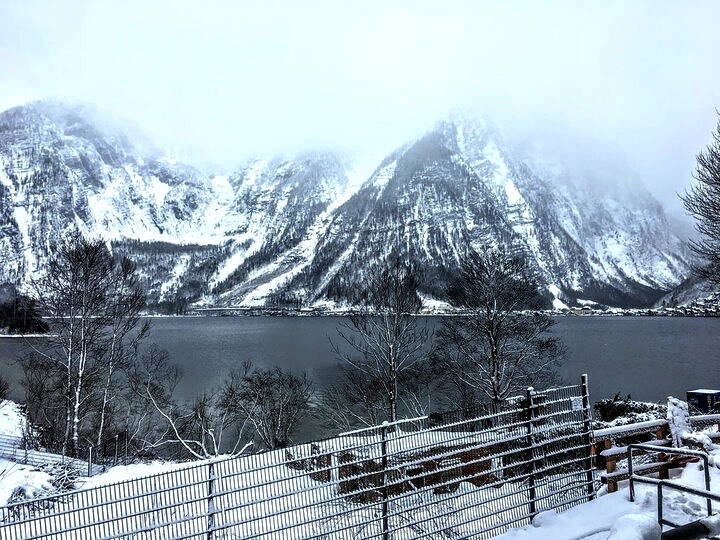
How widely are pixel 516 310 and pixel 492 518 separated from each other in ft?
58.4

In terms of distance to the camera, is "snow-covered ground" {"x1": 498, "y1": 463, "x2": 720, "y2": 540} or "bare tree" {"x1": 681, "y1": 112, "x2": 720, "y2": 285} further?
"bare tree" {"x1": 681, "y1": 112, "x2": 720, "y2": 285}

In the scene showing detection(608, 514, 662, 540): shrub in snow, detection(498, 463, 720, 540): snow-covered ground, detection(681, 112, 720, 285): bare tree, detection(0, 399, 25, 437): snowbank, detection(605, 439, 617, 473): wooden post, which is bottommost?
detection(0, 399, 25, 437): snowbank

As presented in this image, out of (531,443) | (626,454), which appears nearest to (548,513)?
(531,443)

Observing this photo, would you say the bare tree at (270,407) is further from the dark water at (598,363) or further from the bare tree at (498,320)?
the dark water at (598,363)

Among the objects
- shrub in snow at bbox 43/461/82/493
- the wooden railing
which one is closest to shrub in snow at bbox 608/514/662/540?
the wooden railing

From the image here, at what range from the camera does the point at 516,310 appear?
25.2 metres

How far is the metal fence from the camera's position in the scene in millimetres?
6156

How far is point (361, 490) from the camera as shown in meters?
6.57

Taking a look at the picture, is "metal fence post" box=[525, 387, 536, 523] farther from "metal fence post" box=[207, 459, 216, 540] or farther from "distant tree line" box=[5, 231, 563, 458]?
"distant tree line" box=[5, 231, 563, 458]

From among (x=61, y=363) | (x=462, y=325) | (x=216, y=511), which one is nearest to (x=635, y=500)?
(x=216, y=511)

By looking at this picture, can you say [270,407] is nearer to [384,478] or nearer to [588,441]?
[588,441]

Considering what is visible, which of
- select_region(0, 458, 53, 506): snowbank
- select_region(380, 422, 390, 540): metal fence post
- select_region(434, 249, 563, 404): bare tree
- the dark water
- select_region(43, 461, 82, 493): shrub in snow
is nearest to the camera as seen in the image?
select_region(380, 422, 390, 540): metal fence post

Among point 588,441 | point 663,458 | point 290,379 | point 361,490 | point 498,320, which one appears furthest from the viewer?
point 290,379

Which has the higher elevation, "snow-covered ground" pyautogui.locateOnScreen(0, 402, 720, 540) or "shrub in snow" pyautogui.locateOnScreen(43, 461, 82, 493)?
"snow-covered ground" pyautogui.locateOnScreen(0, 402, 720, 540)
